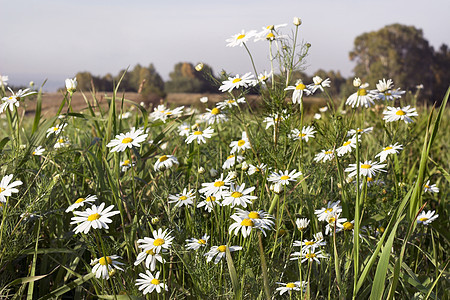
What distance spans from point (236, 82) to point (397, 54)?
40.7 metres

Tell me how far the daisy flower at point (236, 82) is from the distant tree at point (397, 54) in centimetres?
3775

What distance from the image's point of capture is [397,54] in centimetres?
3838

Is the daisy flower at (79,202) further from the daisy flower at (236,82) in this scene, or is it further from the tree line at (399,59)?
the tree line at (399,59)

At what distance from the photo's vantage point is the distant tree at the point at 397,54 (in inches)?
1481

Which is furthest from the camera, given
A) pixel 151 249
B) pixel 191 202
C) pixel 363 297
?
pixel 191 202

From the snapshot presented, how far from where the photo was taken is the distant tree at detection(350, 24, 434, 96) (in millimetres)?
37625

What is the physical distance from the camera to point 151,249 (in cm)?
148

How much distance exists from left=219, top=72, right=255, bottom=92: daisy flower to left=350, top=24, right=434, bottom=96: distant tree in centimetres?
3775

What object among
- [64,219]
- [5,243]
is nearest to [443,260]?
[64,219]

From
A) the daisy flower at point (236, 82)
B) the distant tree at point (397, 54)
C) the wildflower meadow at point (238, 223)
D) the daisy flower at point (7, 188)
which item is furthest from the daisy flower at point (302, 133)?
the distant tree at point (397, 54)

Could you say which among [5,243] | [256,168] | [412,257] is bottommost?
[412,257]

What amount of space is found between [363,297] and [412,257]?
503 mm

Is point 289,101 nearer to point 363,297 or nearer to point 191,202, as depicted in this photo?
point 191,202

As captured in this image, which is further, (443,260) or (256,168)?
(443,260)
